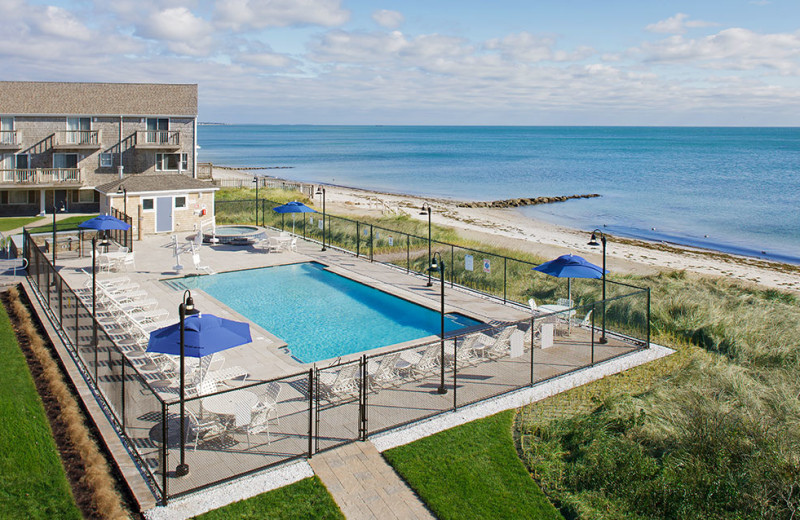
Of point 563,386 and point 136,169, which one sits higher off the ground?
point 136,169

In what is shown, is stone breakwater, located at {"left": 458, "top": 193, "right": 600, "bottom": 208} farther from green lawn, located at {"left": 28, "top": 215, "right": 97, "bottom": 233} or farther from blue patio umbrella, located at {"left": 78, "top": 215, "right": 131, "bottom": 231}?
blue patio umbrella, located at {"left": 78, "top": 215, "right": 131, "bottom": 231}

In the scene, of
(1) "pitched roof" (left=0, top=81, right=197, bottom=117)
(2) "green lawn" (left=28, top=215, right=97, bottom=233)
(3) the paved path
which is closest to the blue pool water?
(3) the paved path

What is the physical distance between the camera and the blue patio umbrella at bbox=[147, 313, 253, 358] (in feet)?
36.8

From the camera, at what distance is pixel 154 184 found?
31344 mm

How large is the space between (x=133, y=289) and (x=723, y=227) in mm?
44617

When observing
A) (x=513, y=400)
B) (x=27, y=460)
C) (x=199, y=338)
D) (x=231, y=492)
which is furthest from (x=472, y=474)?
(x=27, y=460)

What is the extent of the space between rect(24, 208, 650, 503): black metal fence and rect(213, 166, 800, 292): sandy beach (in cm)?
1628

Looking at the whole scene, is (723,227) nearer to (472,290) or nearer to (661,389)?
(472,290)

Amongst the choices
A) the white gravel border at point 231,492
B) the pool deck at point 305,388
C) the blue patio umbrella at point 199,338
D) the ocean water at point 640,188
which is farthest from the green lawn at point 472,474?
the ocean water at point 640,188

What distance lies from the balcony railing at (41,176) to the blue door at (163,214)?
34.3 feet

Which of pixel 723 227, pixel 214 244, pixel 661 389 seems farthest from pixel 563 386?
pixel 723 227

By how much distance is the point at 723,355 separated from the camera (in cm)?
1535

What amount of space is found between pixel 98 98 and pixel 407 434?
118 ft

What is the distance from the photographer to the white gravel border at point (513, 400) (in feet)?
37.2
